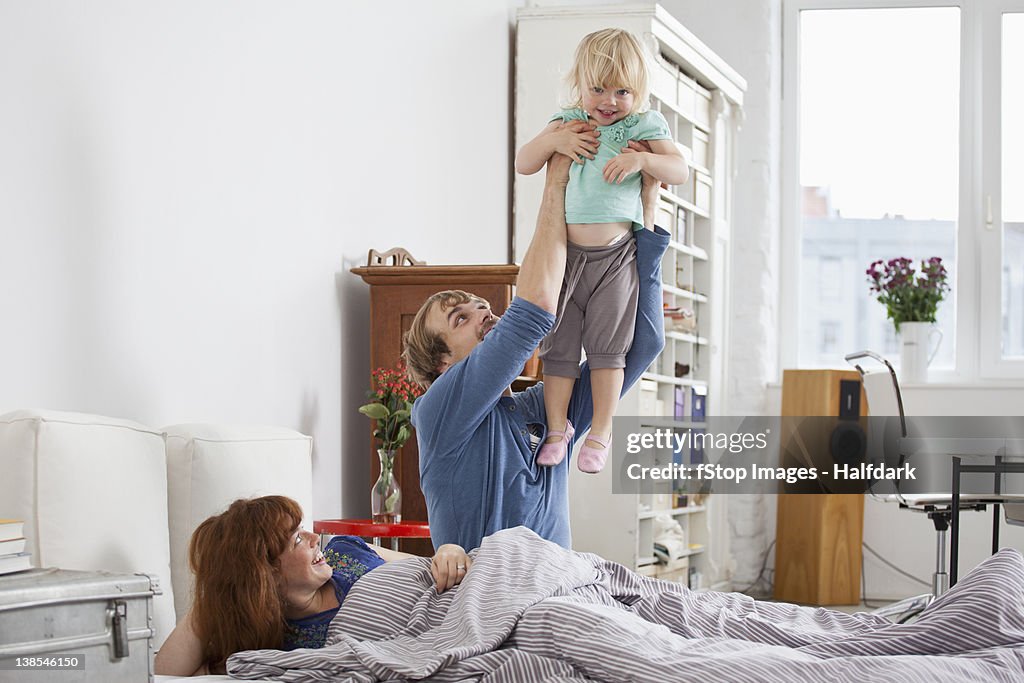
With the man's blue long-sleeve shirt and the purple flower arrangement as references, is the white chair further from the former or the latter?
the man's blue long-sleeve shirt

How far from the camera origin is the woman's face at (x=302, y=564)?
1.90 m

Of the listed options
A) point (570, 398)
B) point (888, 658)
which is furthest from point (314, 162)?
point (888, 658)

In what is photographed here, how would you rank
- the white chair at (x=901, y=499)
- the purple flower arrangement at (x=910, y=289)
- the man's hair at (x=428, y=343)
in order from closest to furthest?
the man's hair at (x=428, y=343)
the white chair at (x=901, y=499)
the purple flower arrangement at (x=910, y=289)

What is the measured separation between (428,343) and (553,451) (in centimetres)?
32

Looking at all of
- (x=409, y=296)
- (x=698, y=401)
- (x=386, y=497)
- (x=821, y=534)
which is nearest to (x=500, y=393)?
(x=386, y=497)

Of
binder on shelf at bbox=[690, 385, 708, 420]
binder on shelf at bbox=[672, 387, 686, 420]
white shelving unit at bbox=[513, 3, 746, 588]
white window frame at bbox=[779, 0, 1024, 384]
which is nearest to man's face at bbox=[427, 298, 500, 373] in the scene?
white shelving unit at bbox=[513, 3, 746, 588]

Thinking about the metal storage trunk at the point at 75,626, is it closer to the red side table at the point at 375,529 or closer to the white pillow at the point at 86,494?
the white pillow at the point at 86,494

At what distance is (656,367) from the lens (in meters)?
4.85

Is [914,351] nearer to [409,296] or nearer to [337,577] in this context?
[409,296]

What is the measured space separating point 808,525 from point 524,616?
3.84 m

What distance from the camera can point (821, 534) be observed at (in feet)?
17.0

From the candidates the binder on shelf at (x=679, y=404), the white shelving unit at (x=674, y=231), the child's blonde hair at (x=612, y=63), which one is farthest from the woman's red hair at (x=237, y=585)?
the binder on shelf at (x=679, y=404)

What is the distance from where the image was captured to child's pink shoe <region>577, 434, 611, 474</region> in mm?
2133

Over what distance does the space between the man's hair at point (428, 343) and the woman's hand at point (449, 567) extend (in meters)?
0.43
